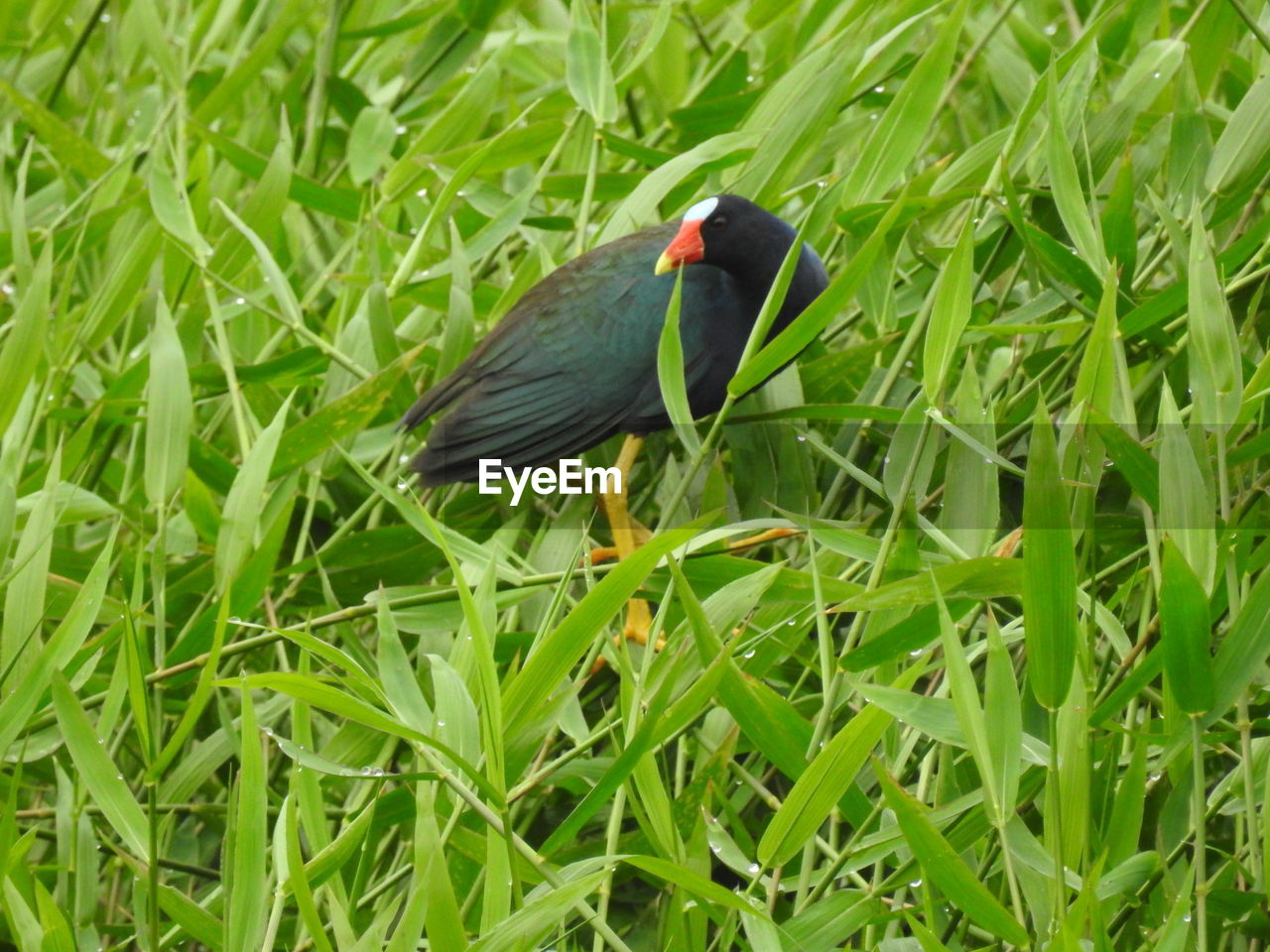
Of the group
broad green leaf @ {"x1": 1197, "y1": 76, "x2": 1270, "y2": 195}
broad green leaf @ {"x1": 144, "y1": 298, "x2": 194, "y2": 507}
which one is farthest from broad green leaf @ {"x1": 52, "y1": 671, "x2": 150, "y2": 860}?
broad green leaf @ {"x1": 1197, "y1": 76, "x2": 1270, "y2": 195}

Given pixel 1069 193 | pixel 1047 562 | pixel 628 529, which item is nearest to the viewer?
pixel 1047 562

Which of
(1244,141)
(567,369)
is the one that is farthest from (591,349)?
(1244,141)

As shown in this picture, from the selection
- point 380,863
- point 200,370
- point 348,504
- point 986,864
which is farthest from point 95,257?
point 986,864

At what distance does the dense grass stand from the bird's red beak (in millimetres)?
54

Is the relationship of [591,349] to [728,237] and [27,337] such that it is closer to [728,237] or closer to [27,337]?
[728,237]

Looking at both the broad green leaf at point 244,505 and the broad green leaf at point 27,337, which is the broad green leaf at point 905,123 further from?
the broad green leaf at point 27,337

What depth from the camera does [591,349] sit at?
4.62ft

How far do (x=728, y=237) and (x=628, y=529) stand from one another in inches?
12.0

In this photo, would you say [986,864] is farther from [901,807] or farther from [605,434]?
[605,434]

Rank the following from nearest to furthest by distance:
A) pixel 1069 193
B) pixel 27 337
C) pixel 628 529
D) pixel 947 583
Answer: pixel 947 583 < pixel 1069 193 < pixel 27 337 < pixel 628 529

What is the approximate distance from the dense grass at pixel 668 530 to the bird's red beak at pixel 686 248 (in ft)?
0.18

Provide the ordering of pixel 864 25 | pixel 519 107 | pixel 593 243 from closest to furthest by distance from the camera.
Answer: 1. pixel 864 25
2. pixel 593 243
3. pixel 519 107

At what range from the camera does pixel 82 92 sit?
2129 millimetres

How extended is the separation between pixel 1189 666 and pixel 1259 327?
44cm
